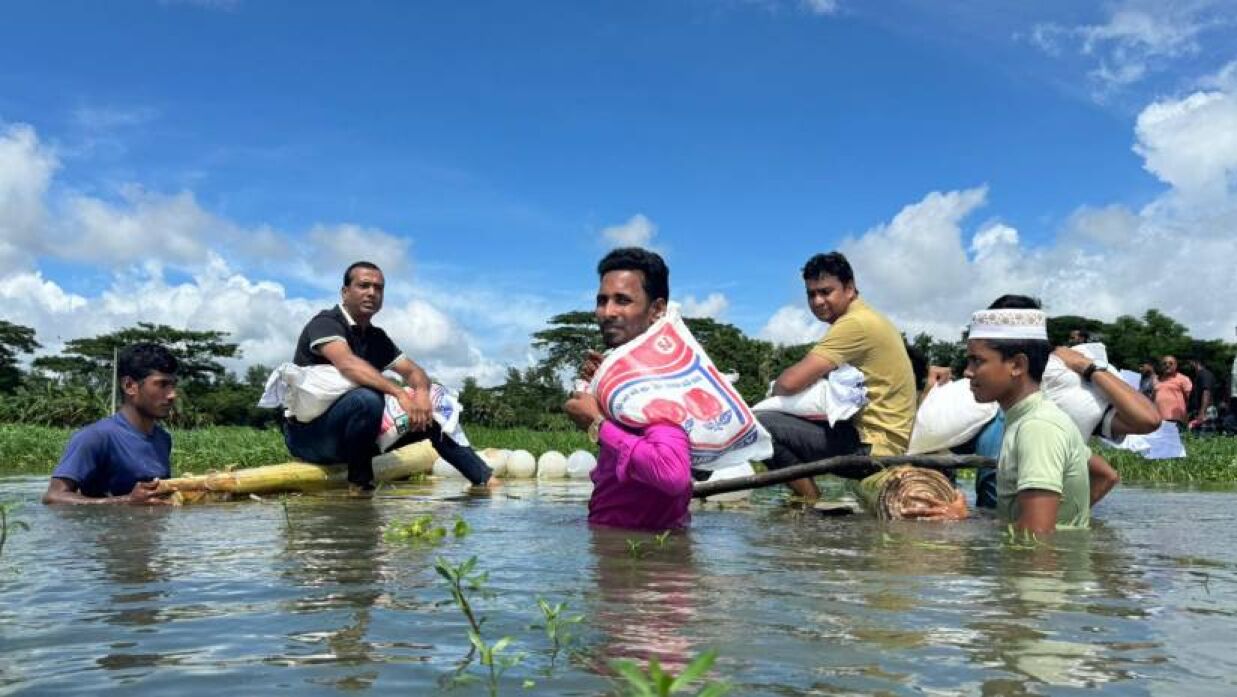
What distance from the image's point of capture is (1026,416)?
4.26 m

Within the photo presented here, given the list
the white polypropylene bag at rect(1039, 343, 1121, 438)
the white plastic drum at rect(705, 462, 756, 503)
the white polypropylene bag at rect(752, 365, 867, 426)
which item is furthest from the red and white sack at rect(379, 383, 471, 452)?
the white polypropylene bag at rect(1039, 343, 1121, 438)

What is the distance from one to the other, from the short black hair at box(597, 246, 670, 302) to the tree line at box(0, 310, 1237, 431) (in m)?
29.0

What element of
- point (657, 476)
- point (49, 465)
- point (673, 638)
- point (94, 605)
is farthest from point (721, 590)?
point (49, 465)

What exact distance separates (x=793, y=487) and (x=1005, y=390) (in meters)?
2.73

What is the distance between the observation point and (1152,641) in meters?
2.45

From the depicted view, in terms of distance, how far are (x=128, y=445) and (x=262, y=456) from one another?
516cm

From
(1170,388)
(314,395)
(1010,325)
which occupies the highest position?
(1170,388)

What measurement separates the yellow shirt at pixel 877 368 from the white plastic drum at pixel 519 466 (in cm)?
465

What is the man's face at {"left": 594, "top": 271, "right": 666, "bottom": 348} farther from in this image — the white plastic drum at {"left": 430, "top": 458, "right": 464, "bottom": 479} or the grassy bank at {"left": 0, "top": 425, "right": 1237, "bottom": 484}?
the grassy bank at {"left": 0, "top": 425, "right": 1237, "bottom": 484}

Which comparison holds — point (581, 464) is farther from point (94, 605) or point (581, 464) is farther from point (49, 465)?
point (94, 605)

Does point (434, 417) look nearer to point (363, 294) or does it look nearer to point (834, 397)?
point (363, 294)

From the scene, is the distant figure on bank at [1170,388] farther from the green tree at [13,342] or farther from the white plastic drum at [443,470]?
the green tree at [13,342]

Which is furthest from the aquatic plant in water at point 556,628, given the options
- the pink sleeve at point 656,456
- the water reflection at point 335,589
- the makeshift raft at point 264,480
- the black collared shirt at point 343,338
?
the black collared shirt at point 343,338

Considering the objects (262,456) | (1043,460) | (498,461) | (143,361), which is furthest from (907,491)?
(262,456)
